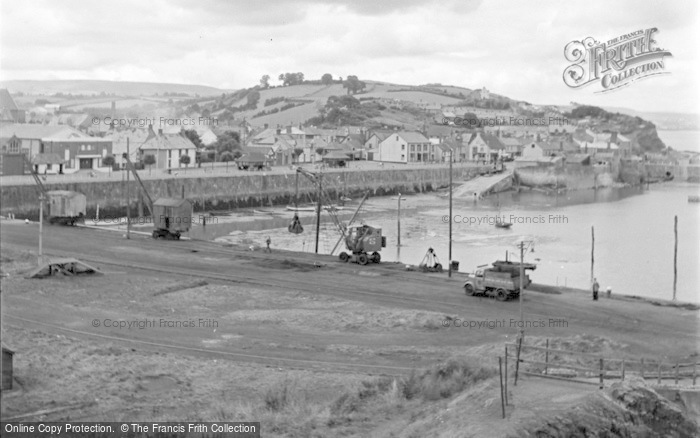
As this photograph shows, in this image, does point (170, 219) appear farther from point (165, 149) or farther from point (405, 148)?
point (405, 148)

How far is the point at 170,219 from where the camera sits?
142 ft

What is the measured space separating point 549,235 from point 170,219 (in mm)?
22624

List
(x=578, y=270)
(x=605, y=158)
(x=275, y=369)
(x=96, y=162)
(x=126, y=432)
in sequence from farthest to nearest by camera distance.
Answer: (x=605, y=158), (x=96, y=162), (x=578, y=270), (x=275, y=369), (x=126, y=432)

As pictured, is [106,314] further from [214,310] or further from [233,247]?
[233,247]

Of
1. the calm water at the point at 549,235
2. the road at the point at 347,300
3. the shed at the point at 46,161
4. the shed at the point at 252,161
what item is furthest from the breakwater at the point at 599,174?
the road at the point at 347,300

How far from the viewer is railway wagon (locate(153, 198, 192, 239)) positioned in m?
43.3

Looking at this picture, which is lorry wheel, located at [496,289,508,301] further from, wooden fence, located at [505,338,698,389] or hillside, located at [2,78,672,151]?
hillside, located at [2,78,672,151]

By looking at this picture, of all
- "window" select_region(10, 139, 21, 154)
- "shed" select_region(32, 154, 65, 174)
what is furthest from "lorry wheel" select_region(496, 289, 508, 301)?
"window" select_region(10, 139, 21, 154)

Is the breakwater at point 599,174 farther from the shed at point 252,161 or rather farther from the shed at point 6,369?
the shed at point 6,369

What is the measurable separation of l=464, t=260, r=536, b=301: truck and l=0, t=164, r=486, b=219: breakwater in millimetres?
31553

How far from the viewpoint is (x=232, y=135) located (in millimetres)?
100125

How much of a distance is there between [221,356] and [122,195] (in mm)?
42020

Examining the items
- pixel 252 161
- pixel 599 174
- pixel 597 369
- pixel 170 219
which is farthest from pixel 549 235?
pixel 599 174

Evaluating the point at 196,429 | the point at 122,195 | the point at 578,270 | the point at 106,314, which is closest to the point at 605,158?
the point at 122,195
